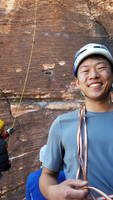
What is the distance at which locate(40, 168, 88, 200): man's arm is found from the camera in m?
1.65

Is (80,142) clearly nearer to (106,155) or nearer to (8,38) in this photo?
(106,155)

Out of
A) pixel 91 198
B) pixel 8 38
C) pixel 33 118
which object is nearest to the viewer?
pixel 91 198

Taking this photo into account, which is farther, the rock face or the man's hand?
the rock face

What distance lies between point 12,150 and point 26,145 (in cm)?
23

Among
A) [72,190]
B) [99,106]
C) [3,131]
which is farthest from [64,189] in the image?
[3,131]

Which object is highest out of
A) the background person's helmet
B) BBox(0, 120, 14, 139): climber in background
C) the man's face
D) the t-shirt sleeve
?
the background person's helmet

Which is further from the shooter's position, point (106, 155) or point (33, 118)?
point (33, 118)

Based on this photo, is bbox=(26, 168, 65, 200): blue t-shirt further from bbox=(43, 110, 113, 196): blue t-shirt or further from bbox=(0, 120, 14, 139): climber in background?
bbox=(0, 120, 14, 139): climber in background

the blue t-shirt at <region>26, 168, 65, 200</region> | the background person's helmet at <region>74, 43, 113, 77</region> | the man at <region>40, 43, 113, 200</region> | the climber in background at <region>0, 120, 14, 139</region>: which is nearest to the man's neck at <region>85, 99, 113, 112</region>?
the man at <region>40, 43, 113, 200</region>

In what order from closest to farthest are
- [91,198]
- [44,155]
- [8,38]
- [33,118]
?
[91,198]
[44,155]
[33,118]
[8,38]

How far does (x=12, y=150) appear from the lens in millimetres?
4660

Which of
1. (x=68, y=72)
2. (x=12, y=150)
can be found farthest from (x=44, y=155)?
(x=68, y=72)

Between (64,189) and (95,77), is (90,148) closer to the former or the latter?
(64,189)

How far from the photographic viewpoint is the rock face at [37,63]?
4.73 metres
